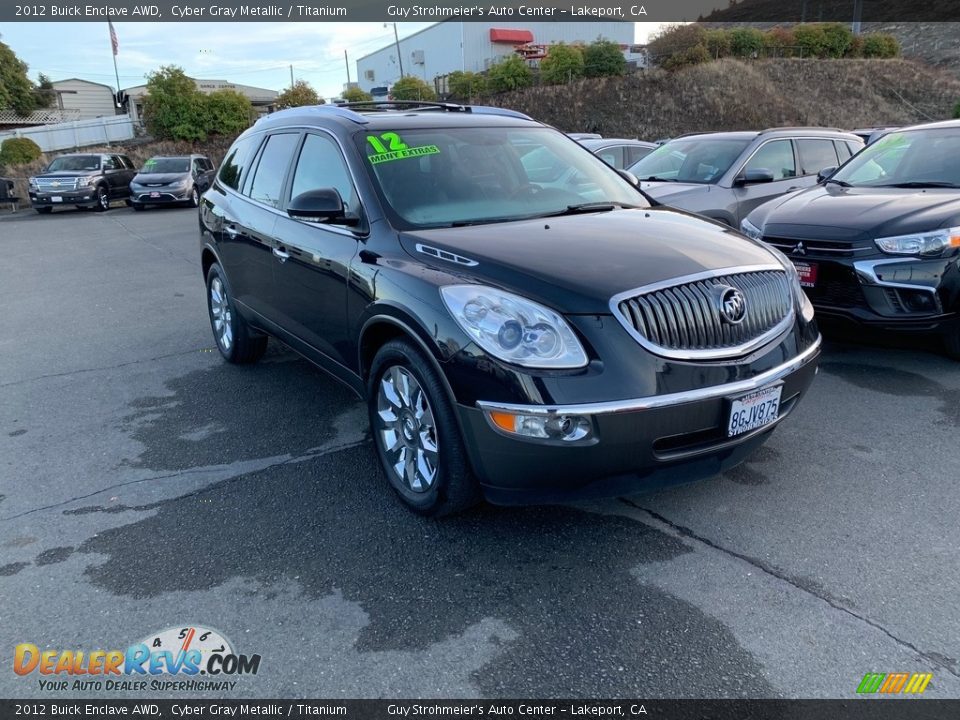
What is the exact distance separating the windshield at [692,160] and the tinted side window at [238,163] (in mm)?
5157

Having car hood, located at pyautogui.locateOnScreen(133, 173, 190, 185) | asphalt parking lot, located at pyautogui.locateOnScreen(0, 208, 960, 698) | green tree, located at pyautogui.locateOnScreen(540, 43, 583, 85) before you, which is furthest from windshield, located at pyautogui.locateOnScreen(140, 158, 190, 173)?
green tree, located at pyautogui.locateOnScreen(540, 43, 583, 85)

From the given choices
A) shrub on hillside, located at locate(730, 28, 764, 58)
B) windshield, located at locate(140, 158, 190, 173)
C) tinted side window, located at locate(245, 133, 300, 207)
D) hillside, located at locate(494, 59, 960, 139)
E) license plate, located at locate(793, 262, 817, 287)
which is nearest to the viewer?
tinted side window, located at locate(245, 133, 300, 207)

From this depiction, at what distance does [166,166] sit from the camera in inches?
834

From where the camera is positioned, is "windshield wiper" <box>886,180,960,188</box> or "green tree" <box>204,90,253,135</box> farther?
"green tree" <box>204,90,253,135</box>

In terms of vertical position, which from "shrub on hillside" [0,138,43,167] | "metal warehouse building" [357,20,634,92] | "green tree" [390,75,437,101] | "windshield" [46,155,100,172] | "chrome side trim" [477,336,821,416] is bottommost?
"chrome side trim" [477,336,821,416]

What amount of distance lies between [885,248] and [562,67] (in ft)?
118

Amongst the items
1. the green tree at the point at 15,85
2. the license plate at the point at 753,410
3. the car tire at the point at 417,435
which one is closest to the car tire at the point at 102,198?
the car tire at the point at 417,435

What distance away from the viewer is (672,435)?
112 inches

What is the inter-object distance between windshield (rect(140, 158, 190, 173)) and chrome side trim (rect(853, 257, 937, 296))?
2003cm

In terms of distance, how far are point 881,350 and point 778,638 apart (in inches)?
157

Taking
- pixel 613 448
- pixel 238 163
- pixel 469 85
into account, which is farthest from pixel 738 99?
pixel 613 448

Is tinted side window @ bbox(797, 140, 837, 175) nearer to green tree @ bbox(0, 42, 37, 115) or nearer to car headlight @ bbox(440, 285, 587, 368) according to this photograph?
car headlight @ bbox(440, 285, 587, 368)

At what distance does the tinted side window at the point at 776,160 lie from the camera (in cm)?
832

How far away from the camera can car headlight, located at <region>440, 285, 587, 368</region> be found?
9.16 ft
